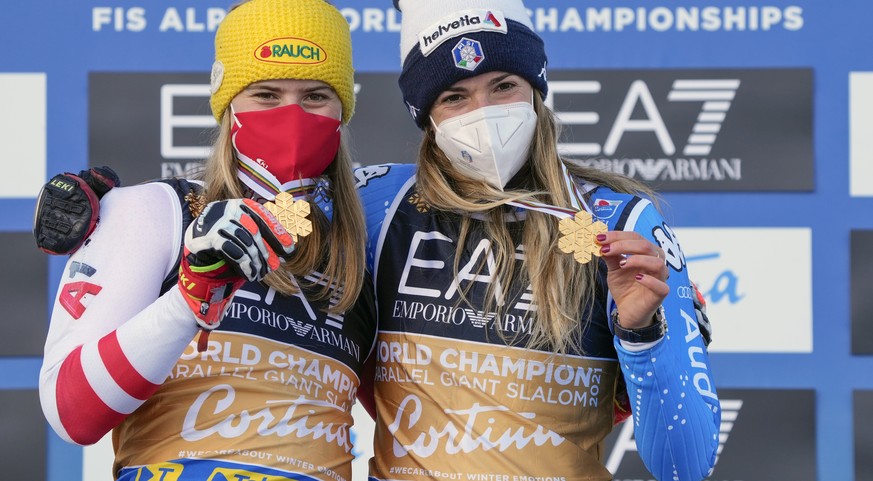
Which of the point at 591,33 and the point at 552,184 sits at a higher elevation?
the point at 591,33

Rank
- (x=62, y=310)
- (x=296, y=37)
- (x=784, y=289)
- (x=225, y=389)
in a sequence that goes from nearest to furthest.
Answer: (x=62, y=310) → (x=225, y=389) → (x=296, y=37) → (x=784, y=289)

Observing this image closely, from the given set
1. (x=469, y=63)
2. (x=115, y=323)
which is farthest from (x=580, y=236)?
(x=115, y=323)

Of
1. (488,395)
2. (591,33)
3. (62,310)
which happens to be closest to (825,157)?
(591,33)

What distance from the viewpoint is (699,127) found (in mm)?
2928

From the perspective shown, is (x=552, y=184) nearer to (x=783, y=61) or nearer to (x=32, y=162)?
(x=783, y=61)

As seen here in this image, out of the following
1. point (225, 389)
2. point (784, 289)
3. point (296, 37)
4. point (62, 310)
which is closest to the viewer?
point (62, 310)

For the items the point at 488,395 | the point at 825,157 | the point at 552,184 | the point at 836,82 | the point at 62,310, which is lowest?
the point at 488,395

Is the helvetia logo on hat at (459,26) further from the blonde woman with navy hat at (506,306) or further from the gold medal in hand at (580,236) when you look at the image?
the gold medal in hand at (580,236)

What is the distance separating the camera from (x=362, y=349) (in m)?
1.80

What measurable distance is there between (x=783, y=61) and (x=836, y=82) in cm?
16

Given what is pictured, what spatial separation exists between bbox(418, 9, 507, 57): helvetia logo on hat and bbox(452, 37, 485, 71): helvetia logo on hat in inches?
1.3

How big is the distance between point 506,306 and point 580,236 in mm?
231

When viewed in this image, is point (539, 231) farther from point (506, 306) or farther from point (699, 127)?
point (699, 127)

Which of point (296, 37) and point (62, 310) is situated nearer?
point (62, 310)
